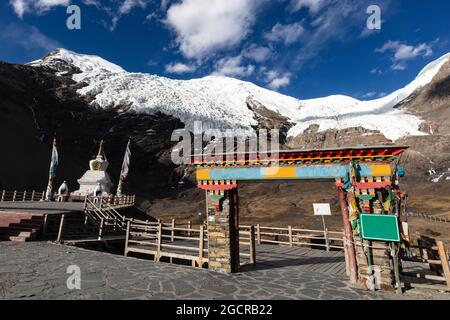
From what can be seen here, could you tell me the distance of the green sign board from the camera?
7277 millimetres

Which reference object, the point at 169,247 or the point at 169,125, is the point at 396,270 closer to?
the point at 169,247

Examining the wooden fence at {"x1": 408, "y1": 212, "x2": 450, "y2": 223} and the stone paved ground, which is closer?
the stone paved ground

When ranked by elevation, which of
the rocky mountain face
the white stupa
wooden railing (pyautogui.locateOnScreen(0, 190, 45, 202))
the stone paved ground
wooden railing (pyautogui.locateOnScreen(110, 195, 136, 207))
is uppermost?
the rocky mountain face

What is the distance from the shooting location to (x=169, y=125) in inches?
2997

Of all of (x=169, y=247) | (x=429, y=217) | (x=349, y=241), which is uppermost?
(x=429, y=217)

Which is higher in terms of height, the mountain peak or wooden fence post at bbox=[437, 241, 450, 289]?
the mountain peak

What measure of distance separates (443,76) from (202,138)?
2916 inches

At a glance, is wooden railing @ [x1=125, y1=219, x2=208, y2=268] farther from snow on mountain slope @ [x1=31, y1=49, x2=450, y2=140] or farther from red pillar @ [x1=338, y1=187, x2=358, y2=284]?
snow on mountain slope @ [x1=31, y1=49, x2=450, y2=140]

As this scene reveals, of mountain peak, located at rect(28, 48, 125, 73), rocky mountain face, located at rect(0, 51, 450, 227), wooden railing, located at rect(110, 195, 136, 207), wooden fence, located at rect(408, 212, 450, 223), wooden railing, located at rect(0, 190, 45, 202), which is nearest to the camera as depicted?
wooden railing, located at rect(110, 195, 136, 207)

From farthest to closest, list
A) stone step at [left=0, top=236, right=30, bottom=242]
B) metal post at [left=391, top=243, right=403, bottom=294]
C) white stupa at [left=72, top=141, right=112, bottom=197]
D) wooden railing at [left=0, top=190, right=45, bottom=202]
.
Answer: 1. white stupa at [left=72, top=141, right=112, bottom=197]
2. wooden railing at [left=0, top=190, right=45, bottom=202]
3. stone step at [left=0, top=236, right=30, bottom=242]
4. metal post at [left=391, top=243, right=403, bottom=294]

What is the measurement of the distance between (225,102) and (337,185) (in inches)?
3702

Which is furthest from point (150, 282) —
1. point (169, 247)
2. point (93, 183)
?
point (93, 183)

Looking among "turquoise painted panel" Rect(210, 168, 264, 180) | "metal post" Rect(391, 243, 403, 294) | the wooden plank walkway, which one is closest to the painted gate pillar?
"turquoise painted panel" Rect(210, 168, 264, 180)
